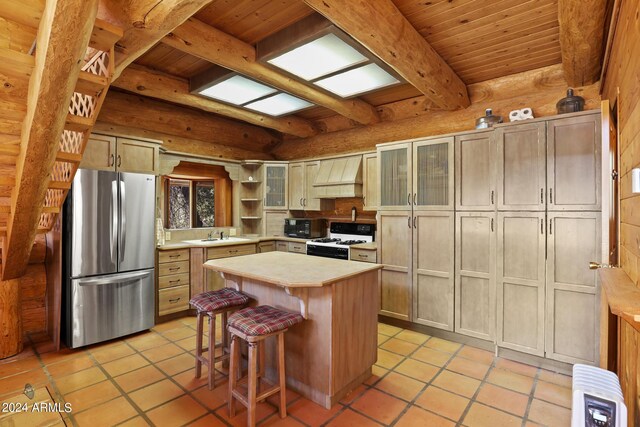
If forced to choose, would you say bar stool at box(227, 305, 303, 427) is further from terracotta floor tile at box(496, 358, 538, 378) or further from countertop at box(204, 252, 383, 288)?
terracotta floor tile at box(496, 358, 538, 378)

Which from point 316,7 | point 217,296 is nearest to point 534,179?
point 316,7

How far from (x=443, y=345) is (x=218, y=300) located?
2.36m

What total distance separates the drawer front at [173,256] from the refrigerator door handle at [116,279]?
31 cm

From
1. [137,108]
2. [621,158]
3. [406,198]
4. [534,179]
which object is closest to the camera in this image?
[621,158]

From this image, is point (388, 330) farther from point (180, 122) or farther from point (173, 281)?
point (180, 122)

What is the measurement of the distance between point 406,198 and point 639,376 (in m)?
2.55

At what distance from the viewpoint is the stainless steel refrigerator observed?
123 inches

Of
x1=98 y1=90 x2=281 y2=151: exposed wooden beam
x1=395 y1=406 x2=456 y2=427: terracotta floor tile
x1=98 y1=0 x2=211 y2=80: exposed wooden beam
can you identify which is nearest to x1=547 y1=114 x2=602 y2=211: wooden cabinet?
x1=395 y1=406 x2=456 y2=427: terracotta floor tile

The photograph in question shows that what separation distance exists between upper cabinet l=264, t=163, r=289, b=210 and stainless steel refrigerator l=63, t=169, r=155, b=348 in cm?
203

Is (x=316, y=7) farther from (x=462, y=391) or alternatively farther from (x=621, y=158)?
(x=462, y=391)

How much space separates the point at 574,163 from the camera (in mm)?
2697

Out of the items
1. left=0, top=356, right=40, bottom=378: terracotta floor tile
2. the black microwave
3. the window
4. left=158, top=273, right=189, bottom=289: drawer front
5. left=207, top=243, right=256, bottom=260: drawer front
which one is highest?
the window

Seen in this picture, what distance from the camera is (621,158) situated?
1.81 metres

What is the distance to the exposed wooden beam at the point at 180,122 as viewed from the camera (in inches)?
159
